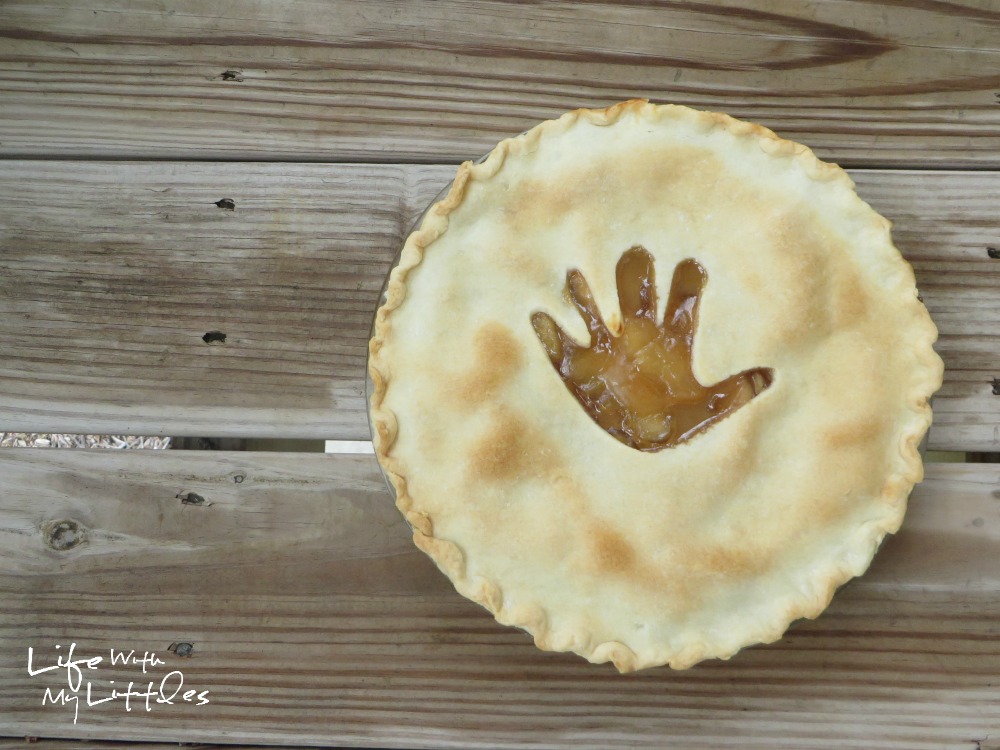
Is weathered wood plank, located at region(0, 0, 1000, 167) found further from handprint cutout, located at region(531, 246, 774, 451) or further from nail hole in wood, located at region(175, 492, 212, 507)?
nail hole in wood, located at region(175, 492, 212, 507)

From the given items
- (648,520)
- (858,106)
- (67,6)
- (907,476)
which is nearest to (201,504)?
(648,520)

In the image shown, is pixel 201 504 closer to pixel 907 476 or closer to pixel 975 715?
pixel 907 476

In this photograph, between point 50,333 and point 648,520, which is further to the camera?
point 50,333

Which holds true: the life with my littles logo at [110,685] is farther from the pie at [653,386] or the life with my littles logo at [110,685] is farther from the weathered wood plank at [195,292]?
the pie at [653,386]

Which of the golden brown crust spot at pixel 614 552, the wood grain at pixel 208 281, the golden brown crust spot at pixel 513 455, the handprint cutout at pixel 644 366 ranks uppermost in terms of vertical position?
the wood grain at pixel 208 281

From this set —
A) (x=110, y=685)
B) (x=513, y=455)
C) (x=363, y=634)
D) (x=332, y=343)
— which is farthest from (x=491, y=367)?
(x=110, y=685)

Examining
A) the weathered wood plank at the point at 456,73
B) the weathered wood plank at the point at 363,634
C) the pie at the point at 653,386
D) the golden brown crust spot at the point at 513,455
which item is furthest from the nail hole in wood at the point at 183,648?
the weathered wood plank at the point at 456,73

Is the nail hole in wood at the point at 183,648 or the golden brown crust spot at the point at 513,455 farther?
the nail hole in wood at the point at 183,648

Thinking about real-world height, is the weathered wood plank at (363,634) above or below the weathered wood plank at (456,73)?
below
